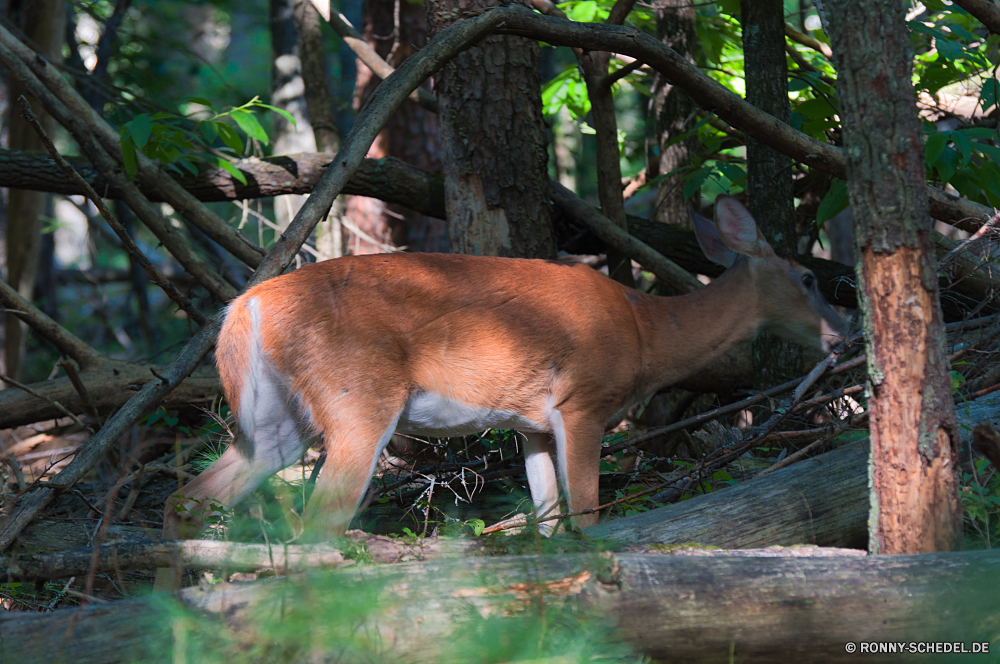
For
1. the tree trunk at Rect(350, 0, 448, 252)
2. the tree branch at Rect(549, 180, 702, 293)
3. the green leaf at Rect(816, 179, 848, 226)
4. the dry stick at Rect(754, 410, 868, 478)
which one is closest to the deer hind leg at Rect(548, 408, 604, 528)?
the dry stick at Rect(754, 410, 868, 478)

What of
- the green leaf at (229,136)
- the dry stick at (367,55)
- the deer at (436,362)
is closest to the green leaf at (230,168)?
the green leaf at (229,136)

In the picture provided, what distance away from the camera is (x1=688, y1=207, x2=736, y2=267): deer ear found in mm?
5457

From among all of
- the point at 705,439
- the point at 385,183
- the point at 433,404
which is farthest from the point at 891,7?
A: the point at 385,183

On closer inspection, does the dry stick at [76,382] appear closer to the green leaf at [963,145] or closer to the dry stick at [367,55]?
the dry stick at [367,55]

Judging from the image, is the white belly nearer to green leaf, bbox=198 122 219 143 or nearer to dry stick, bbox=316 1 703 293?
dry stick, bbox=316 1 703 293

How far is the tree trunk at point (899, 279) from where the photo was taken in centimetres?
269

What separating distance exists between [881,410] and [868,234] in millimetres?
603

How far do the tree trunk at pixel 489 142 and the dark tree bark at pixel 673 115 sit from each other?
1786 mm

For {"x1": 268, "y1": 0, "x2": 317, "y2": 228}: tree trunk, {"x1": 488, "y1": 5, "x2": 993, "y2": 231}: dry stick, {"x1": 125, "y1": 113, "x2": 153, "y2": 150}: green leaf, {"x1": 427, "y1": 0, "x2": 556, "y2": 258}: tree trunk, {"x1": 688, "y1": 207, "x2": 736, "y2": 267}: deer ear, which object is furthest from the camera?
{"x1": 268, "y1": 0, "x2": 317, "y2": 228}: tree trunk

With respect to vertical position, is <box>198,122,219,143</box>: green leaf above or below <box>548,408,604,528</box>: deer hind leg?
above

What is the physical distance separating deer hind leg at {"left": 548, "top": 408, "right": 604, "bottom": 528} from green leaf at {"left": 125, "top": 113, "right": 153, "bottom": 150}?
3.04 m

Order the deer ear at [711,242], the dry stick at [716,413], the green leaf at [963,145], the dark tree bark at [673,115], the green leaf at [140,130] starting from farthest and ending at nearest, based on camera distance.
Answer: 1. the dark tree bark at [673,115]
2. the deer ear at [711,242]
3. the green leaf at [140,130]
4. the dry stick at [716,413]
5. the green leaf at [963,145]

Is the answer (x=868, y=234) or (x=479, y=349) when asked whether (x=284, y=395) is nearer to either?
(x=479, y=349)

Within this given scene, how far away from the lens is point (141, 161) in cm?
603
